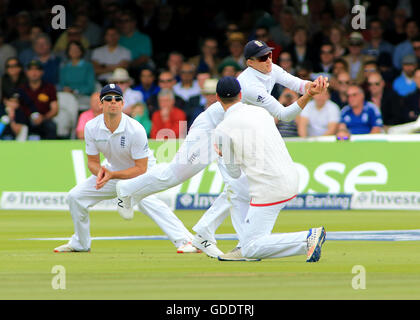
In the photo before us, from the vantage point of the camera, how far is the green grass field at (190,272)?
8375mm

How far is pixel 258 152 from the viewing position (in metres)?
9.91

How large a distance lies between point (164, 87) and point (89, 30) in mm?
3306

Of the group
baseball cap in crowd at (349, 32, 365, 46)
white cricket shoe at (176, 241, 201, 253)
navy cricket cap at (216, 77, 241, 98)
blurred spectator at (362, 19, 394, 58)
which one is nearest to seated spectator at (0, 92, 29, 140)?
baseball cap in crowd at (349, 32, 365, 46)

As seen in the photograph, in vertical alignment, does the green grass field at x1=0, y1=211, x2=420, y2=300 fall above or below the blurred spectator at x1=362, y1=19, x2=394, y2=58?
below

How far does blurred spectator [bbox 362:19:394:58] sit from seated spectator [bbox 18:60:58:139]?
23.1 ft

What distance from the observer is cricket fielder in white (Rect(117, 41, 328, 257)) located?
1095 centimetres

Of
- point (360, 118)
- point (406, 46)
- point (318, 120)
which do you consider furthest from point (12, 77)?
point (406, 46)

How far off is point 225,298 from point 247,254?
2155 millimetres

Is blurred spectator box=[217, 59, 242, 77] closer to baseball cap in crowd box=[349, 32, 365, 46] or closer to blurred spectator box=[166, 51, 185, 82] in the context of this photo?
blurred spectator box=[166, 51, 185, 82]

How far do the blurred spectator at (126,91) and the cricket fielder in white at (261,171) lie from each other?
10.3 m

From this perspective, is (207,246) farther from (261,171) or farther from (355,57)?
(355,57)

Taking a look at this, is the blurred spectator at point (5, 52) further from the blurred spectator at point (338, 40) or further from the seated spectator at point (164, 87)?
the blurred spectator at point (338, 40)

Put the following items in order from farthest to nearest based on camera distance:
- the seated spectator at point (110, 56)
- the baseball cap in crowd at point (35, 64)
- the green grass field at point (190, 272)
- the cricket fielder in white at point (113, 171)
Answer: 1. the seated spectator at point (110, 56)
2. the baseball cap in crowd at point (35, 64)
3. the cricket fielder in white at point (113, 171)
4. the green grass field at point (190, 272)

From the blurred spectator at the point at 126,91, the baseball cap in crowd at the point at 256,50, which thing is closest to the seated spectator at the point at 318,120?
the blurred spectator at the point at 126,91
